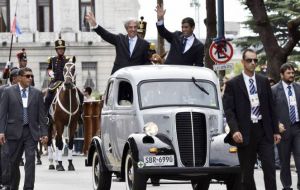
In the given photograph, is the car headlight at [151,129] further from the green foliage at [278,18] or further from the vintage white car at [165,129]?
the green foliage at [278,18]

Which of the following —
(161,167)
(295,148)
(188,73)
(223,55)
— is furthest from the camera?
(223,55)

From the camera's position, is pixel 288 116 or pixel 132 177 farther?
pixel 288 116

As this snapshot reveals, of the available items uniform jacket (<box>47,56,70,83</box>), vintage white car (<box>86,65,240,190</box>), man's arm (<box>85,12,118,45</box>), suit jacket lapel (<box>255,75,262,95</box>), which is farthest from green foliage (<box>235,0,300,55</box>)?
suit jacket lapel (<box>255,75,262,95</box>)

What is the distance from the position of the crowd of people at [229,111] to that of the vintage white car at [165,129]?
3.05 feet

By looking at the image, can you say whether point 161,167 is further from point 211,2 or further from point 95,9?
point 95,9

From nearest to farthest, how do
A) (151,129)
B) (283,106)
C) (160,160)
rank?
(160,160) < (151,129) < (283,106)

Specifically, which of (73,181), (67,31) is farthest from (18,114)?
(67,31)

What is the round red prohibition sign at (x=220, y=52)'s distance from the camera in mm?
30938

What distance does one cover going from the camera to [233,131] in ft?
47.9

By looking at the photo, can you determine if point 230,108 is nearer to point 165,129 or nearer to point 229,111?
point 229,111

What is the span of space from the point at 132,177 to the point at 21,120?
91.6 inches

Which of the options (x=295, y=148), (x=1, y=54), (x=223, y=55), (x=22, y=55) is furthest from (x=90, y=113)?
(x=1, y=54)

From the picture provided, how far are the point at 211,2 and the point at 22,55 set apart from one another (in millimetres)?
8853

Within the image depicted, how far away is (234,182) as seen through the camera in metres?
16.0
